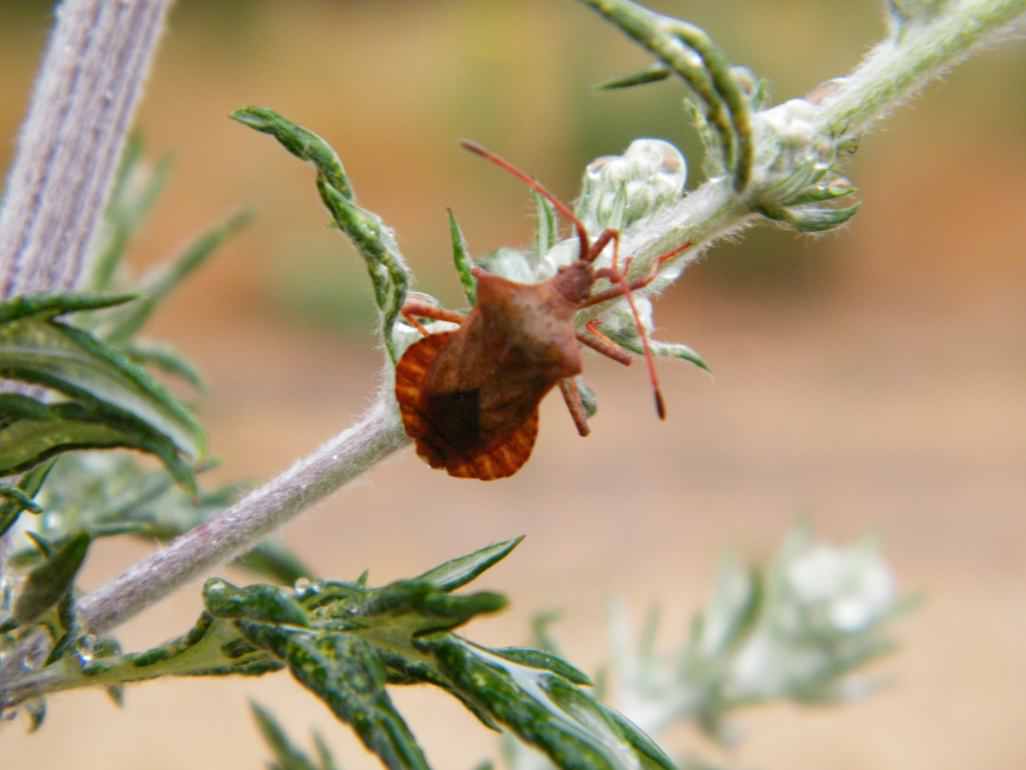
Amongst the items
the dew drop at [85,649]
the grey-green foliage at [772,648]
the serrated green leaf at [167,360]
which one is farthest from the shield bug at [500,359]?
the grey-green foliage at [772,648]

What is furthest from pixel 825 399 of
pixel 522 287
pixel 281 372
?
pixel 522 287

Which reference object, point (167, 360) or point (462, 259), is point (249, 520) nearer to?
point (462, 259)

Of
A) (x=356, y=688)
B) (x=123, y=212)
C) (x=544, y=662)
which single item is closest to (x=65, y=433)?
(x=356, y=688)

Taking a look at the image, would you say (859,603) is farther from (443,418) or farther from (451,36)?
(451,36)

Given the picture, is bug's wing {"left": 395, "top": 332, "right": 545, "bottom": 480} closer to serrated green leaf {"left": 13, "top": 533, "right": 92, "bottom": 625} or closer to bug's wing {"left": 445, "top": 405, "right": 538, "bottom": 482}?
bug's wing {"left": 445, "top": 405, "right": 538, "bottom": 482}

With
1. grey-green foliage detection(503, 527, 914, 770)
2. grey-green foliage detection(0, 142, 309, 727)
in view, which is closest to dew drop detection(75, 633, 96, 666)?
grey-green foliage detection(0, 142, 309, 727)

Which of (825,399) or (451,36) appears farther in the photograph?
(451,36)

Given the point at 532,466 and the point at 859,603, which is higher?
the point at 859,603
